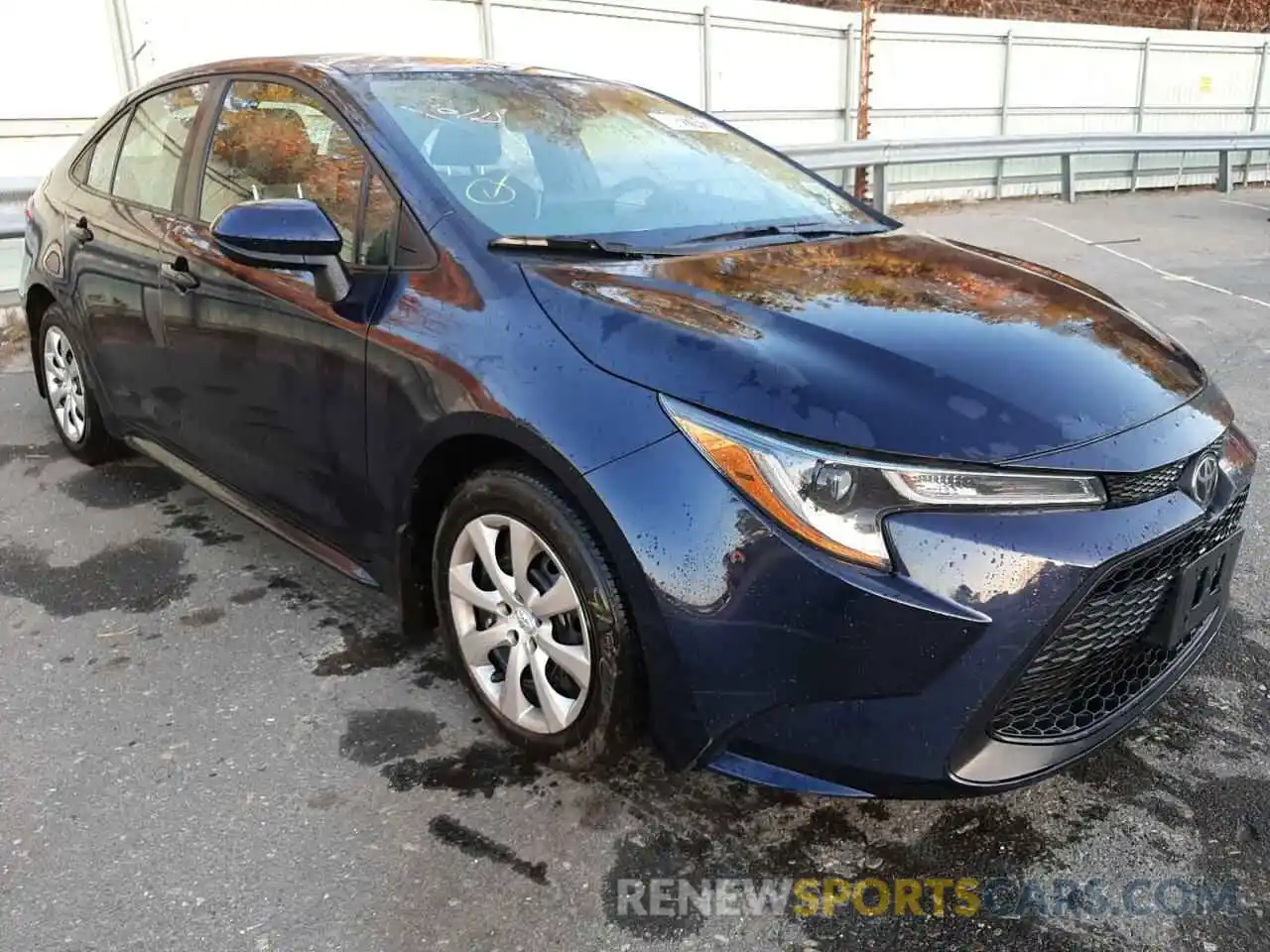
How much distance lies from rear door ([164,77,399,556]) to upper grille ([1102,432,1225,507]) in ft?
5.61

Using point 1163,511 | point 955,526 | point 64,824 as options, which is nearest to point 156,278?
point 64,824

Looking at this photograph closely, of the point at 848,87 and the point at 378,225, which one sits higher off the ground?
the point at 848,87

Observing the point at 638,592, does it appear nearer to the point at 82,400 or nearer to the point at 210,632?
the point at 210,632

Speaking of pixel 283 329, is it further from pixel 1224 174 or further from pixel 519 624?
pixel 1224 174

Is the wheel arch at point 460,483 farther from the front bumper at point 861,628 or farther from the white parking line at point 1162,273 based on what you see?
the white parking line at point 1162,273

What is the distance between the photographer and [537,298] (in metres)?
2.30

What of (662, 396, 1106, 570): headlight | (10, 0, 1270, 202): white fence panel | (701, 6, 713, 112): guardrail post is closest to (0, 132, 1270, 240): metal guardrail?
(10, 0, 1270, 202): white fence panel

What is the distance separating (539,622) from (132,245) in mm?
2224

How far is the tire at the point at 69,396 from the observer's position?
4.27m

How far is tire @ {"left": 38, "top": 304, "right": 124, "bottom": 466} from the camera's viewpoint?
14.0 ft

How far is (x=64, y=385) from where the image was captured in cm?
449

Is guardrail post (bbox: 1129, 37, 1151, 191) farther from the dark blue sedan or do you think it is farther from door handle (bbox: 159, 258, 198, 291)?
door handle (bbox: 159, 258, 198, 291)

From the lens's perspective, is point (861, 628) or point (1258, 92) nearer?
point (861, 628)

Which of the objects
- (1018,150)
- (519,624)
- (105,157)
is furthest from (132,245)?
(1018,150)
